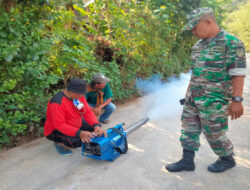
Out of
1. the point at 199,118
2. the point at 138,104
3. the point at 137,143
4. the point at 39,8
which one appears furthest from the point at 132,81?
the point at 199,118

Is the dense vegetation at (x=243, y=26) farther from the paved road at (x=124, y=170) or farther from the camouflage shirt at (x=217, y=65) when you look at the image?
the camouflage shirt at (x=217, y=65)

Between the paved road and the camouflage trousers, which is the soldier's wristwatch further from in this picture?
the paved road

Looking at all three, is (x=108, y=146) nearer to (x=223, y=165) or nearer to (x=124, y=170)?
(x=124, y=170)

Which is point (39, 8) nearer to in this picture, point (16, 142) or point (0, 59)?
point (0, 59)

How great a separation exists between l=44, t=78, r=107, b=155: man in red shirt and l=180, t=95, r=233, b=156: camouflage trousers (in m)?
1.08

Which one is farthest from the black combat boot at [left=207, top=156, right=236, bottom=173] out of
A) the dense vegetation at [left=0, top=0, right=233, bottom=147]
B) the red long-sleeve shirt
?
the dense vegetation at [left=0, top=0, right=233, bottom=147]

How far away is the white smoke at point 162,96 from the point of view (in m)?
5.49

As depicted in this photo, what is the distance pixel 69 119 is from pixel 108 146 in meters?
0.70

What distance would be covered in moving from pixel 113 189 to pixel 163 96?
4.97 metres

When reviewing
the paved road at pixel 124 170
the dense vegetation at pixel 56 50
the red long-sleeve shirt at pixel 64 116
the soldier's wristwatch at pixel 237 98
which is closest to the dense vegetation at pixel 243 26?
the dense vegetation at pixel 56 50

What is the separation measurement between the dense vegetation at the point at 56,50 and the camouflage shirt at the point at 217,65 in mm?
2235

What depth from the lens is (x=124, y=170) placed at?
286 centimetres

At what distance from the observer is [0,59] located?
115 inches

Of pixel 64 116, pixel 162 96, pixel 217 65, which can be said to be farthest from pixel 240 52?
pixel 162 96
